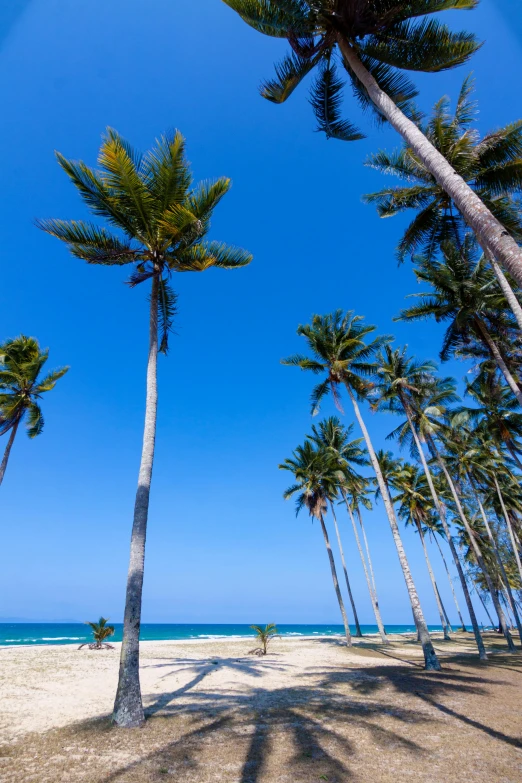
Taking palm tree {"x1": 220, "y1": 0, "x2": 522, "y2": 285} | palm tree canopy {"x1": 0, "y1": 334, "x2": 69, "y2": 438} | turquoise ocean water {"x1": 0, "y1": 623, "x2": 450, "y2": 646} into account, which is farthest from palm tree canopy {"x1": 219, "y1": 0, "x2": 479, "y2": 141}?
turquoise ocean water {"x1": 0, "y1": 623, "x2": 450, "y2": 646}

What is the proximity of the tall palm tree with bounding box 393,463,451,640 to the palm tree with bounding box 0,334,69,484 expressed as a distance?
1094 inches

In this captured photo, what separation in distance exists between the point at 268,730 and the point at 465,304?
1490cm

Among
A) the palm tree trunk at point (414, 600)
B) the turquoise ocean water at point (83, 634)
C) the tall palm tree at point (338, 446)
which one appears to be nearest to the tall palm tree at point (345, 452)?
the tall palm tree at point (338, 446)

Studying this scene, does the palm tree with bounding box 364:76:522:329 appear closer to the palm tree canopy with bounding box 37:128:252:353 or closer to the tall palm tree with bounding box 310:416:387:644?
the palm tree canopy with bounding box 37:128:252:353

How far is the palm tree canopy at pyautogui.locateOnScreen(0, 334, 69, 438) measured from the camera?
67.2 feet

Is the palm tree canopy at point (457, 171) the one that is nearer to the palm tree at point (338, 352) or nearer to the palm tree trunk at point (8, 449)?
the palm tree at point (338, 352)

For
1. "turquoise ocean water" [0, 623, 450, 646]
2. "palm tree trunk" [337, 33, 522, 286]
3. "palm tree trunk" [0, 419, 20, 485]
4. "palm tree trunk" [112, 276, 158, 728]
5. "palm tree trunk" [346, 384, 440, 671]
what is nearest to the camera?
"palm tree trunk" [337, 33, 522, 286]

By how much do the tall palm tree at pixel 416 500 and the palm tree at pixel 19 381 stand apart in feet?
91.2

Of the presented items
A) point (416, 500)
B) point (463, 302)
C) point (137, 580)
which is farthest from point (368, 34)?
point (416, 500)

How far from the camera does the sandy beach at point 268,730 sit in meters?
4.96

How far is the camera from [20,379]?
68.2 feet

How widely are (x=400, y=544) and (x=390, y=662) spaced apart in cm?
541

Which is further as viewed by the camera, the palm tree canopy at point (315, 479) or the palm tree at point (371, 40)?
the palm tree canopy at point (315, 479)

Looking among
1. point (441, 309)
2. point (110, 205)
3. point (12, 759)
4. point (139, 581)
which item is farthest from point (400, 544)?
point (110, 205)
